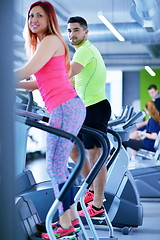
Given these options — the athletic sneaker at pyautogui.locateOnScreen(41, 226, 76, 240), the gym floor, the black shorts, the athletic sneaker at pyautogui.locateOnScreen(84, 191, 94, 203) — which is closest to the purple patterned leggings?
the athletic sneaker at pyautogui.locateOnScreen(41, 226, 76, 240)

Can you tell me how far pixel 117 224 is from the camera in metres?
3.28

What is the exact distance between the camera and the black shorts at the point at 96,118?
2.77m

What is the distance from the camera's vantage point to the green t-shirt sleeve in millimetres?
2571

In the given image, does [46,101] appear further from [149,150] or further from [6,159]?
[149,150]

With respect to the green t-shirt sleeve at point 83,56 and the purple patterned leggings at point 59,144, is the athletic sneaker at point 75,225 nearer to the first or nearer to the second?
the purple patterned leggings at point 59,144

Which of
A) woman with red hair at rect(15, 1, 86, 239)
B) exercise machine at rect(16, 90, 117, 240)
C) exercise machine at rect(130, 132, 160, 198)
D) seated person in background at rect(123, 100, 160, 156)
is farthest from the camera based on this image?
seated person in background at rect(123, 100, 160, 156)

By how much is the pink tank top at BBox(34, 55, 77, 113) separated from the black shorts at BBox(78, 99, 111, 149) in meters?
0.65

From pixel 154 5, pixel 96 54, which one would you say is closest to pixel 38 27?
pixel 96 54

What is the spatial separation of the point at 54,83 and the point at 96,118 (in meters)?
0.73

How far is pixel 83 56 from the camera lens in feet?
8.56

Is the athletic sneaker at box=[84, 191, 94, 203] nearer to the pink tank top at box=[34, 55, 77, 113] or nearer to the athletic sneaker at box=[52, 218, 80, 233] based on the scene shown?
the athletic sneaker at box=[52, 218, 80, 233]

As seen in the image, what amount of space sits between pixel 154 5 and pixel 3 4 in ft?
21.9

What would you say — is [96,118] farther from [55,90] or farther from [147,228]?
[147,228]

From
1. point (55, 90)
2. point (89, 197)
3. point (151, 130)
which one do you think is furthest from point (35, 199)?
point (151, 130)
